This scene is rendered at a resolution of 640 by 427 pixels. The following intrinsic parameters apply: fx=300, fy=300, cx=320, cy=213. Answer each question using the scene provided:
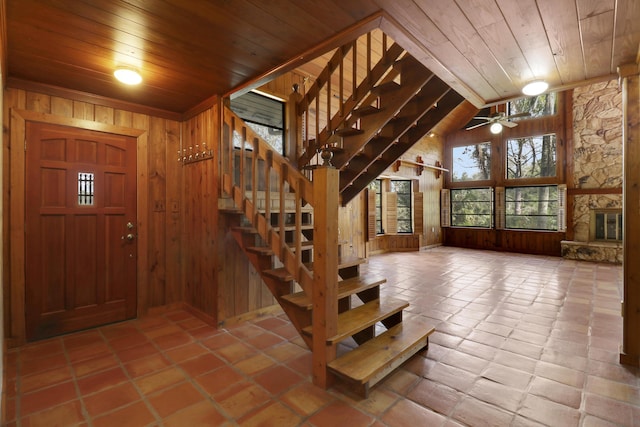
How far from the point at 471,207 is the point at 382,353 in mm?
8974

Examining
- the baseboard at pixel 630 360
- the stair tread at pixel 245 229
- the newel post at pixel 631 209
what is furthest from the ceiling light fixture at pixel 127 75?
the baseboard at pixel 630 360

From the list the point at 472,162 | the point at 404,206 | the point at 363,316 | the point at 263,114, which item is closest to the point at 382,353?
the point at 363,316

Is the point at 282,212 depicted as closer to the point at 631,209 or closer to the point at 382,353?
the point at 382,353

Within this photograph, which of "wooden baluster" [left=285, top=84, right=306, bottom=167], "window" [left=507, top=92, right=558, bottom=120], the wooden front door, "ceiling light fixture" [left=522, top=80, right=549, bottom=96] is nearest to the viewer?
"ceiling light fixture" [left=522, top=80, right=549, bottom=96]

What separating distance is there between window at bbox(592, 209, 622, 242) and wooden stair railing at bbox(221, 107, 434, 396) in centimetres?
779

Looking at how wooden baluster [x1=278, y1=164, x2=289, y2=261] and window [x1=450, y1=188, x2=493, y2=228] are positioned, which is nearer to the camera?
wooden baluster [x1=278, y1=164, x2=289, y2=261]

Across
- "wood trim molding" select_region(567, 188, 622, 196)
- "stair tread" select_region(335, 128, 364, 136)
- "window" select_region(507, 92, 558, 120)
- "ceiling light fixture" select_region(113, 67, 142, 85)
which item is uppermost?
"window" select_region(507, 92, 558, 120)

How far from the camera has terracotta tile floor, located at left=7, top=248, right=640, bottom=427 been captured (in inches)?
72.6

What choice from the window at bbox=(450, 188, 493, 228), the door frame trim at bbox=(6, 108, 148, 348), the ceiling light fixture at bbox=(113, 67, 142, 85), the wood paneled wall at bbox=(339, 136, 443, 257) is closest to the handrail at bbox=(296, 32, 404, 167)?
the ceiling light fixture at bbox=(113, 67, 142, 85)

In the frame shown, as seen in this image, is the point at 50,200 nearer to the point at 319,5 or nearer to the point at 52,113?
the point at 52,113

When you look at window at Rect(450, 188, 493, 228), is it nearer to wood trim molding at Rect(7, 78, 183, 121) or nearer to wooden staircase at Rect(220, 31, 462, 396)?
wooden staircase at Rect(220, 31, 462, 396)

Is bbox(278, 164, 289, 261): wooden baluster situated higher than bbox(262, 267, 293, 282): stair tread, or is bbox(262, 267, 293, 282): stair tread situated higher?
bbox(278, 164, 289, 261): wooden baluster

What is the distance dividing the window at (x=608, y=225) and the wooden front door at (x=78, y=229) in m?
10.0

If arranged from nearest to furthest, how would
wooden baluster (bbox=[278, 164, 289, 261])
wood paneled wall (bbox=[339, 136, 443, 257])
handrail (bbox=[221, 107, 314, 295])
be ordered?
handrail (bbox=[221, 107, 314, 295]) < wooden baluster (bbox=[278, 164, 289, 261]) < wood paneled wall (bbox=[339, 136, 443, 257])
